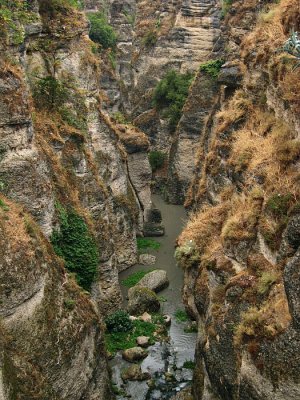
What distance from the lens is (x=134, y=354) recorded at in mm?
Answer: 22797

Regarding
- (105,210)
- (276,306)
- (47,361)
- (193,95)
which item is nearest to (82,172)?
(105,210)

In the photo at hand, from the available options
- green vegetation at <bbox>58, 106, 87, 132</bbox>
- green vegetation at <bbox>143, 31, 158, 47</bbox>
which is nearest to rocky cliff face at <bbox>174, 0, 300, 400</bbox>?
green vegetation at <bbox>58, 106, 87, 132</bbox>

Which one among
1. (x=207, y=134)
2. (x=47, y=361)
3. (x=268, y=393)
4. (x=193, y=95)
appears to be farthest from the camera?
(x=193, y=95)

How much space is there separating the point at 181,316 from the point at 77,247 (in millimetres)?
8459

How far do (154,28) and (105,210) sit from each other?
3431cm

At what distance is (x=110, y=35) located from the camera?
55.3m

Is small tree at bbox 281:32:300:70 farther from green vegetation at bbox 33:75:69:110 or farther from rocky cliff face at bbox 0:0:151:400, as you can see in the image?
green vegetation at bbox 33:75:69:110

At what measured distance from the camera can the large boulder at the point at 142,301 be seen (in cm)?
2669

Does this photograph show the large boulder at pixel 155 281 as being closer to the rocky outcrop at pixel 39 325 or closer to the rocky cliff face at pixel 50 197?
the rocky cliff face at pixel 50 197

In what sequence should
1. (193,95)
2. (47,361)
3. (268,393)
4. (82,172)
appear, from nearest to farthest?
1. (268,393)
2. (47,361)
3. (82,172)
4. (193,95)

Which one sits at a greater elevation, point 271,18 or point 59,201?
point 271,18

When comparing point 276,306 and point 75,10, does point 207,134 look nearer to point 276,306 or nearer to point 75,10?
point 75,10

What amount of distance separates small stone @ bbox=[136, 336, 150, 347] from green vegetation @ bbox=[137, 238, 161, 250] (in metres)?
11.4

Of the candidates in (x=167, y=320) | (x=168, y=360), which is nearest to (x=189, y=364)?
(x=168, y=360)
